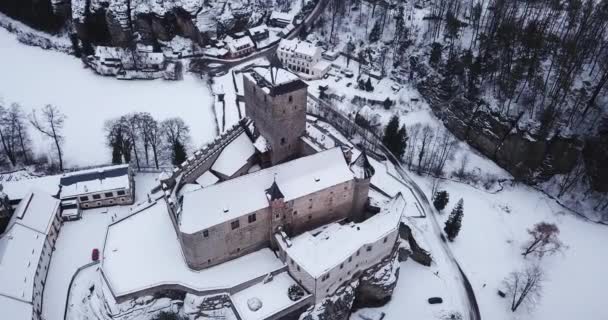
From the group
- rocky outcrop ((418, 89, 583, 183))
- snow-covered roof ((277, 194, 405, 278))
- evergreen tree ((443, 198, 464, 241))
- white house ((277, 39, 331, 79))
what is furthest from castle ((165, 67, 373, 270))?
white house ((277, 39, 331, 79))

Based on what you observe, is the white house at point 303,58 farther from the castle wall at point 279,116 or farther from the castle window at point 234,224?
the castle window at point 234,224

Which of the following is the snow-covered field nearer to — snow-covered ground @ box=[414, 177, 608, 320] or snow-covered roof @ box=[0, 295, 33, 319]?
snow-covered roof @ box=[0, 295, 33, 319]

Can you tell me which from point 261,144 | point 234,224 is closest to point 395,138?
point 261,144

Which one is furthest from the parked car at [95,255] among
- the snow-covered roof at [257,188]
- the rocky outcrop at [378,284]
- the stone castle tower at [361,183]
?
the rocky outcrop at [378,284]

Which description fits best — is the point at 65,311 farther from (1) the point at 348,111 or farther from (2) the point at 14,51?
(2) the point at 14,51

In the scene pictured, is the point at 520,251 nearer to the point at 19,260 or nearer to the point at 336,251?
the point at 336,251

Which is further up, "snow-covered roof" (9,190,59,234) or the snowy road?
"snow-covered roof" (9,190,59,234)
